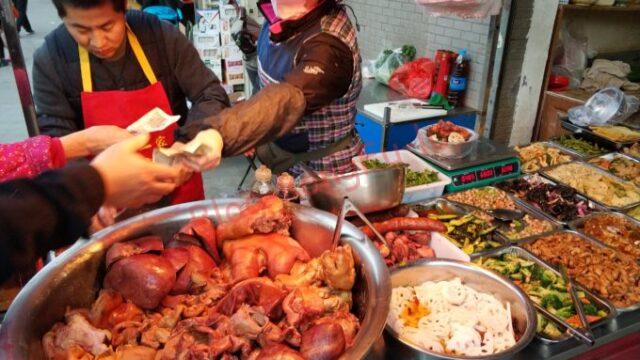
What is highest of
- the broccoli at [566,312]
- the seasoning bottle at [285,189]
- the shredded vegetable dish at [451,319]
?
the seasoning bottle at [285,189]

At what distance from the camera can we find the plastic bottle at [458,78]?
4867 millimetres

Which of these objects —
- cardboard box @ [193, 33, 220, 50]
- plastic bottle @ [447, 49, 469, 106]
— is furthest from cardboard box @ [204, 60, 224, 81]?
plastic bottle @ [447, 49, 469, 106]

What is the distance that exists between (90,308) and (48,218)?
20.0 inches

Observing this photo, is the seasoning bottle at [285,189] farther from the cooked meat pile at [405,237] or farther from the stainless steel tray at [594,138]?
the stainless steel tray at [594,138]

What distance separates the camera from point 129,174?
1.32 metres

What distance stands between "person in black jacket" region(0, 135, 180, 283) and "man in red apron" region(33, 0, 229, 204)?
1.07m

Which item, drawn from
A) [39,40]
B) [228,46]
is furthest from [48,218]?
[39,40]

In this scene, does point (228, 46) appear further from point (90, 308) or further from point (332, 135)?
point (90, 308)

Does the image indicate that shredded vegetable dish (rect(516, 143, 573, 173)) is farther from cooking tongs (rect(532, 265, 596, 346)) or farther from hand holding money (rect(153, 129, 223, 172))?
hand holding money (rect(153, 129, 223, 172))

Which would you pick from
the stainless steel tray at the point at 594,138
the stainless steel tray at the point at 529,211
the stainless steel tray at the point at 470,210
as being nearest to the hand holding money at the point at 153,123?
the stainless steel tray at the point at 470,210

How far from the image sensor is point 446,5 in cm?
412

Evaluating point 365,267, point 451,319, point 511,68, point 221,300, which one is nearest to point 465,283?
point 451,319

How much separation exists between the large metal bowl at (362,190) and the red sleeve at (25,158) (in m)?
1.10

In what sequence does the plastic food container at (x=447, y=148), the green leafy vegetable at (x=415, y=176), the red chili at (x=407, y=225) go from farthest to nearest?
the plastic food container at (x=447, y=148) → the green leafy vegetable at (x=415, y=176) → the red chili at (x=407, y=225)
